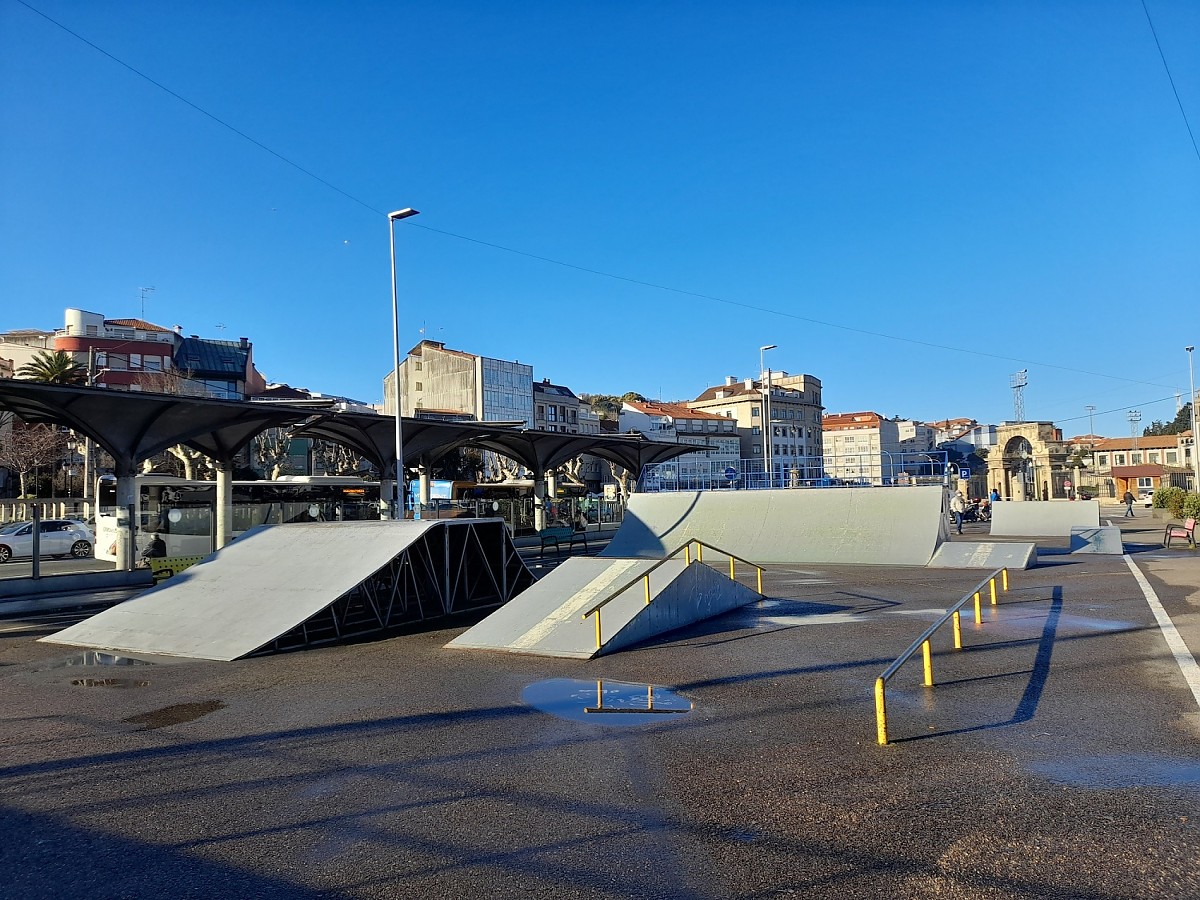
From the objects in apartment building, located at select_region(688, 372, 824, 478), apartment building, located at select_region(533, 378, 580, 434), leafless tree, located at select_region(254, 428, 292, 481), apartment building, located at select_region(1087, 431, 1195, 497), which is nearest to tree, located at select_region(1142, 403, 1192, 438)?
apartment building, located at select_region(1087, 431, 1195, 497)

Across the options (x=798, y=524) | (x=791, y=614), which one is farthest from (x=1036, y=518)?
(x=791, y=614)

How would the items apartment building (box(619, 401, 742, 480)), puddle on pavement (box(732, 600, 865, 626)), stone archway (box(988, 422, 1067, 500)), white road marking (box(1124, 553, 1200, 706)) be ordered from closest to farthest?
1. white road marking (box(1124, 553, 1200, 706))
2. puddle on pavement (box(732, 600, 865, 626))
3. stone archway (box(988, 422, 1067, 500))
4. apartment building (box(619, 401, 742, 480))

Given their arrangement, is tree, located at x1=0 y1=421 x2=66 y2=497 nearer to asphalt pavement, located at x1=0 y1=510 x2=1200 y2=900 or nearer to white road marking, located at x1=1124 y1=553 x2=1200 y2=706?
asphalt pavement, located at x1=0 y1=510 x2=1200 y2=900

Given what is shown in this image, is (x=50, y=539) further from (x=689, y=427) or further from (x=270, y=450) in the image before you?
(x=689, y=427)

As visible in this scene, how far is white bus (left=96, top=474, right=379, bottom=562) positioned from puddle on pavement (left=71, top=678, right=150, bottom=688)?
13472 mm

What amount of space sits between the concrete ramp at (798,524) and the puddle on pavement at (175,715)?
44.5ft

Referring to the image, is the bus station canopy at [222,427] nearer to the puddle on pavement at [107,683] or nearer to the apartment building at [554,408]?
the puddle on pavement at [107,683]

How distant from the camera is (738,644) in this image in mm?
11039

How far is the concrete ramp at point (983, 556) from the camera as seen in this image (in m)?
20.4

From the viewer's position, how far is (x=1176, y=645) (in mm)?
10156

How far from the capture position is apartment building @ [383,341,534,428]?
8131 cm

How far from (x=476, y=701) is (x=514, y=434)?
89.3 feet

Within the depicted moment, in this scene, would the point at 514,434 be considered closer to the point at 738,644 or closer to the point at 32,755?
the point at 738,644

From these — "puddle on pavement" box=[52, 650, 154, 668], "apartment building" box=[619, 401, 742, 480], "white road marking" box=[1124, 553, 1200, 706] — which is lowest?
"puddle on pavement" box=[52, 650, 154, 668]
